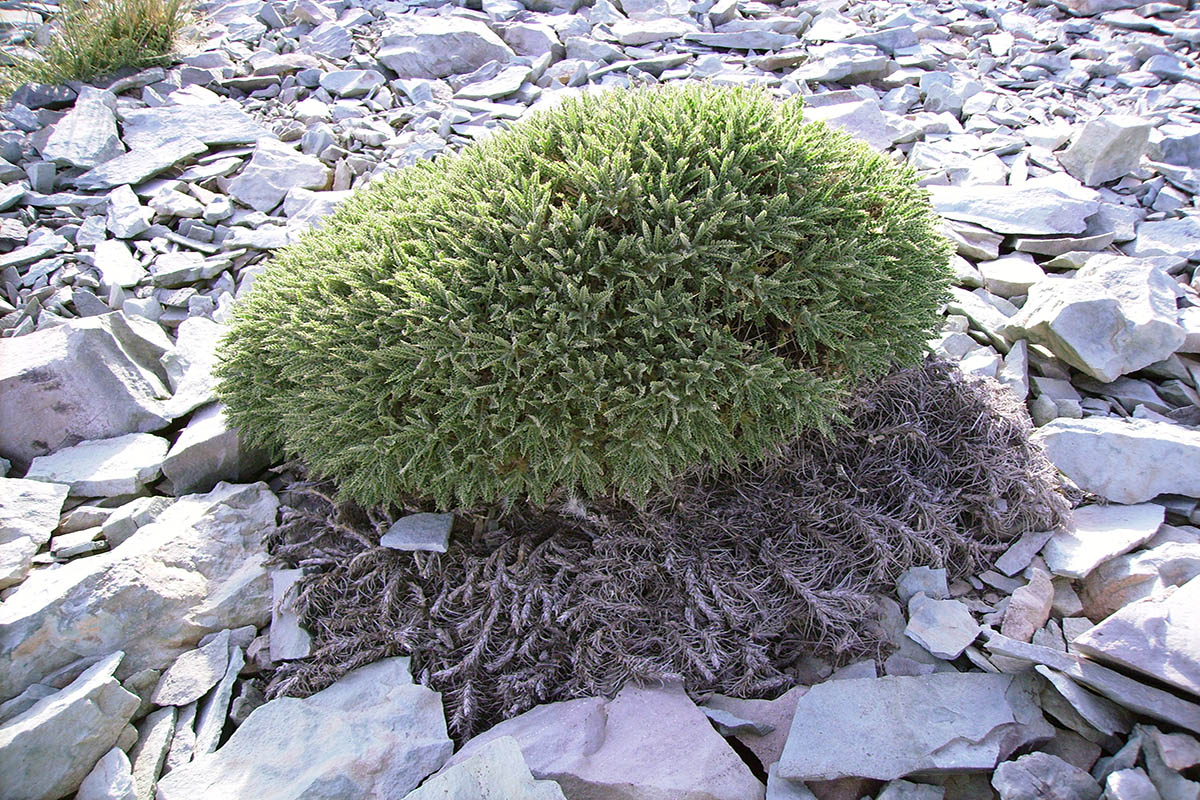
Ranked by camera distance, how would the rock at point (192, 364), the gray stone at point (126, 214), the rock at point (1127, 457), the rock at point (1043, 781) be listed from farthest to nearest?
the gray stone at point (126, 214), the rock at point (192, 364), the rock at point (1127, 457), the rock at point (1043, 781)

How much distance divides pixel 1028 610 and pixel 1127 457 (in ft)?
3.44

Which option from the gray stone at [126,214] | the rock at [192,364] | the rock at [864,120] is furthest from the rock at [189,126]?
the rock at [864,120]

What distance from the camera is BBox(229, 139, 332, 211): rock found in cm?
557

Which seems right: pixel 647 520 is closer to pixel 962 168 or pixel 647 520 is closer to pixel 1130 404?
pixel 1130 404

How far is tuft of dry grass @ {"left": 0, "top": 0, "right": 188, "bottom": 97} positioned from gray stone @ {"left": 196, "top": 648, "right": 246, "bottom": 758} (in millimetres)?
5856

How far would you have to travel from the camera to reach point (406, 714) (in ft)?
9.25

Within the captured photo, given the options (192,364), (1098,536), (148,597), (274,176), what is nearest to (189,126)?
(274,176)

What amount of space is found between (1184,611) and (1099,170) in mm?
4233

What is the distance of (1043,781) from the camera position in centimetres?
222

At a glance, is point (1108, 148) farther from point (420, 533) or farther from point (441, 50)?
point (441, 50)

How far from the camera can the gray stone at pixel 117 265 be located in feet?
15.7

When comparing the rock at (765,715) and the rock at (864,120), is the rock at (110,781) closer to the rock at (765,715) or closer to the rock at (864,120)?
the rock at (765,715)

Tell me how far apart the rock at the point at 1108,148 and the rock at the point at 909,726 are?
4.36 m

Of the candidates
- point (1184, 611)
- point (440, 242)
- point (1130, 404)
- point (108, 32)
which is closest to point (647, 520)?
point (440, 242)
